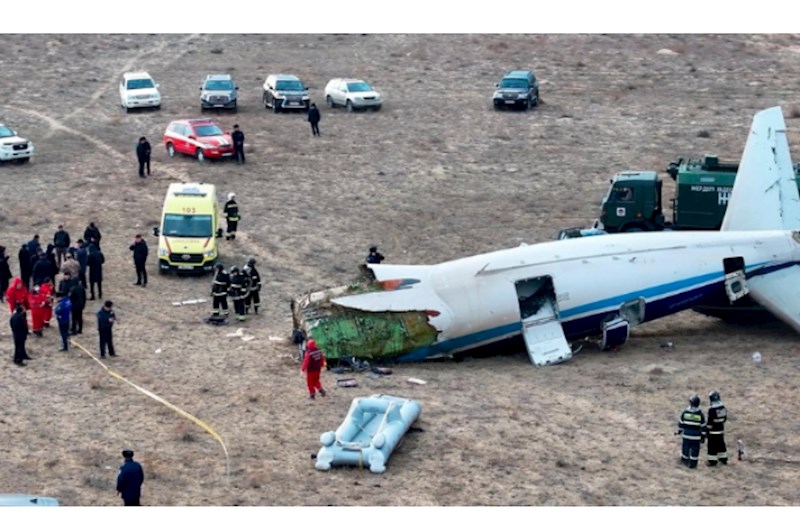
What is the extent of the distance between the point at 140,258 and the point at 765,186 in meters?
16.3

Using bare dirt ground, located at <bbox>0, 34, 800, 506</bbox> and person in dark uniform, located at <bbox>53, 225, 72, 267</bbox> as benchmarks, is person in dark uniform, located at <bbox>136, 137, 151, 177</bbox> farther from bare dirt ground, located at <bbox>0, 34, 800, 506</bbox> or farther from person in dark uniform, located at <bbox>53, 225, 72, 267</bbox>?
Answer: person in dark uniform, located at <bbox>53, 225, 72, 267</bbox>

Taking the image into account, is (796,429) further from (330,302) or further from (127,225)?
(127,225)

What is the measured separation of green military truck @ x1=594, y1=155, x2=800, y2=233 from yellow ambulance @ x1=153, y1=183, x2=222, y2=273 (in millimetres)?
11012

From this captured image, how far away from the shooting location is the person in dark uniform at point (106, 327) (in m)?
37.3

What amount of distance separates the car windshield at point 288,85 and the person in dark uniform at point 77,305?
2494 centimetres

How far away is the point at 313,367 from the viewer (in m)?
34.1

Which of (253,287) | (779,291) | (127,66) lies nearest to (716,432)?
(779,291)

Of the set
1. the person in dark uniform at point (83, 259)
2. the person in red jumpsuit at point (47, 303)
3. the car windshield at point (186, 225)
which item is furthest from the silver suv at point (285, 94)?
the person in red jumpsuit at point (47, 303)

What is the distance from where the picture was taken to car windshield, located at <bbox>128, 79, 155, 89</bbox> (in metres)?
64.4

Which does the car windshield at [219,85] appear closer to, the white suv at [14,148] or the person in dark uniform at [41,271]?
the white suv at [14,148]

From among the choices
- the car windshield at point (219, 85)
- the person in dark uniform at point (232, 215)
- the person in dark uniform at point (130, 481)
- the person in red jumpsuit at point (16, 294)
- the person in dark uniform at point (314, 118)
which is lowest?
the person in dark uniform at point (130, 481)

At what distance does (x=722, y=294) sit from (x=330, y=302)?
9.30 m

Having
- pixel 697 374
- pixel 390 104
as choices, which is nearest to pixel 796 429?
pixel 697 374

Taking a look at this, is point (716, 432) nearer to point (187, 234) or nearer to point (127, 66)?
point (187, 234)
